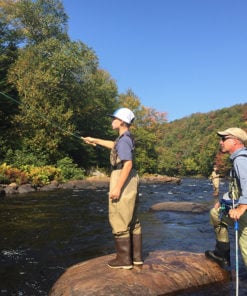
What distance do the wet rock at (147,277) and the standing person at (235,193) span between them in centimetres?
46

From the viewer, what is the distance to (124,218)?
172 inches

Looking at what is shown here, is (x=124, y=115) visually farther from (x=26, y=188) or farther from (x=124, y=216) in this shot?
(x=26, y=188)

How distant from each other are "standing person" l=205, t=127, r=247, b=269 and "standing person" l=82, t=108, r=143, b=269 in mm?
1115

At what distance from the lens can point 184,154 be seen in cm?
10081

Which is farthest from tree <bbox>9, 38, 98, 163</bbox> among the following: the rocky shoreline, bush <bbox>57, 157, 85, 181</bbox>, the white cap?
the white cap

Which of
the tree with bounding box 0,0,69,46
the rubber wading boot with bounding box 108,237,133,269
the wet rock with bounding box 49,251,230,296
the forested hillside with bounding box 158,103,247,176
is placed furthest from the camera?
the forested hillside with bounding box 158,103,247,176

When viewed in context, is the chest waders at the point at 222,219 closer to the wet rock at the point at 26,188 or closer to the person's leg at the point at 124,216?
the person's leg at the point at 124,216

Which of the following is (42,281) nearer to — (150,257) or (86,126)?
(150,257)

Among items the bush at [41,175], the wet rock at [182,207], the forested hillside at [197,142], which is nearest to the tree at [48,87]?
the bush at [41,175]

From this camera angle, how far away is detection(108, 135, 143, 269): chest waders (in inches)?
172

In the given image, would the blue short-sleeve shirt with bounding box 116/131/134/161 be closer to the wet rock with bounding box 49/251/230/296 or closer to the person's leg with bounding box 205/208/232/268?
the wet rock with bounding box 49/251/230/296


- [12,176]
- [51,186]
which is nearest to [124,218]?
[12,176]

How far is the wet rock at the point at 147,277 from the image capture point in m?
4.14

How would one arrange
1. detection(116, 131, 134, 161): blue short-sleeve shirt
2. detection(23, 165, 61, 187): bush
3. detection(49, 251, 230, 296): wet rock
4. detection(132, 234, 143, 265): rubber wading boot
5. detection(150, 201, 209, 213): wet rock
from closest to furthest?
1. detection(49, 251, 230, 296): wet rock
2. detection(116, 131, 134, 161): blue short-sleeve shirt
3. detection(132, 234, 143, 265): rubber wading boot
4. detection(150, 201, 209, 213): wet rock
5. detection(23, 165, 61, 187): bush
